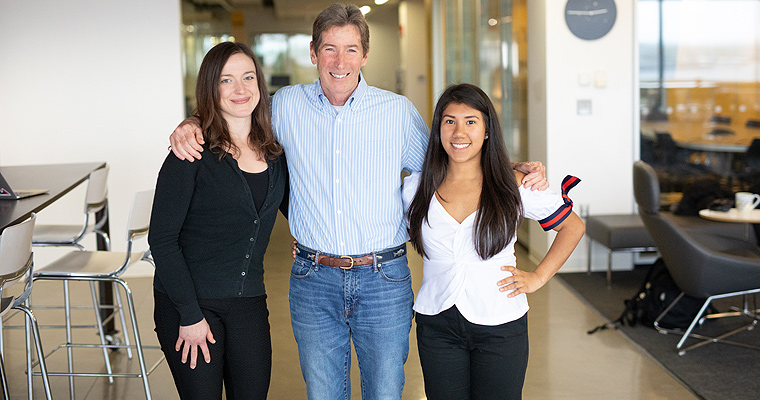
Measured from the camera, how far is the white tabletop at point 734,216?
4242mm

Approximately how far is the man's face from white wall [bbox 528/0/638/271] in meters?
3.96

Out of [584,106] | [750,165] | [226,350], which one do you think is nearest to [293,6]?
[584,106]

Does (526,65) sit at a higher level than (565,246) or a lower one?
higher

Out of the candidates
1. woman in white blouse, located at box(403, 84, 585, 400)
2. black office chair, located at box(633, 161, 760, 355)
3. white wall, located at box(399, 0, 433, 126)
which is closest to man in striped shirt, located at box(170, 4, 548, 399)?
woman in white blouse, located at box(403, 84, 585, 400)

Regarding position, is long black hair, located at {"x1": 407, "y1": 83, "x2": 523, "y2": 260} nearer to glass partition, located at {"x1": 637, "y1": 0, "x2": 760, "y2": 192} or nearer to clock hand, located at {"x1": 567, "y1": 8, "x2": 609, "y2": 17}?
clock hand, located at {"x1": 567, "y1": 8, "x2": 609, "y2": 17}

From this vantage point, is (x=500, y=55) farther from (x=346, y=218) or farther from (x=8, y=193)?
(x=346, y=218)

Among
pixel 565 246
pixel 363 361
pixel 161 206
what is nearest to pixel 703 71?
pixel 565 246

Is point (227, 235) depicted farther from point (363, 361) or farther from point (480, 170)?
point (480, 170)

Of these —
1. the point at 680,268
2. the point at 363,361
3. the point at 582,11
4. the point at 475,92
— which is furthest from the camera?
the point at 582,11

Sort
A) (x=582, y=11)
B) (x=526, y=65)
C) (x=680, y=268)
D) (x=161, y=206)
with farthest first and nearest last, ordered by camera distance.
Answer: (x=526, y=65) < (x=582, y=11) < (x=680, y=268) < (x=161, y=206)

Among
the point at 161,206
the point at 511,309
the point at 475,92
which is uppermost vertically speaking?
the point at 475,92

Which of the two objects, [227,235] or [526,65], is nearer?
[227,235]

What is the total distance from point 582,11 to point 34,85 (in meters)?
4.62

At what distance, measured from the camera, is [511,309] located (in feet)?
7.00
